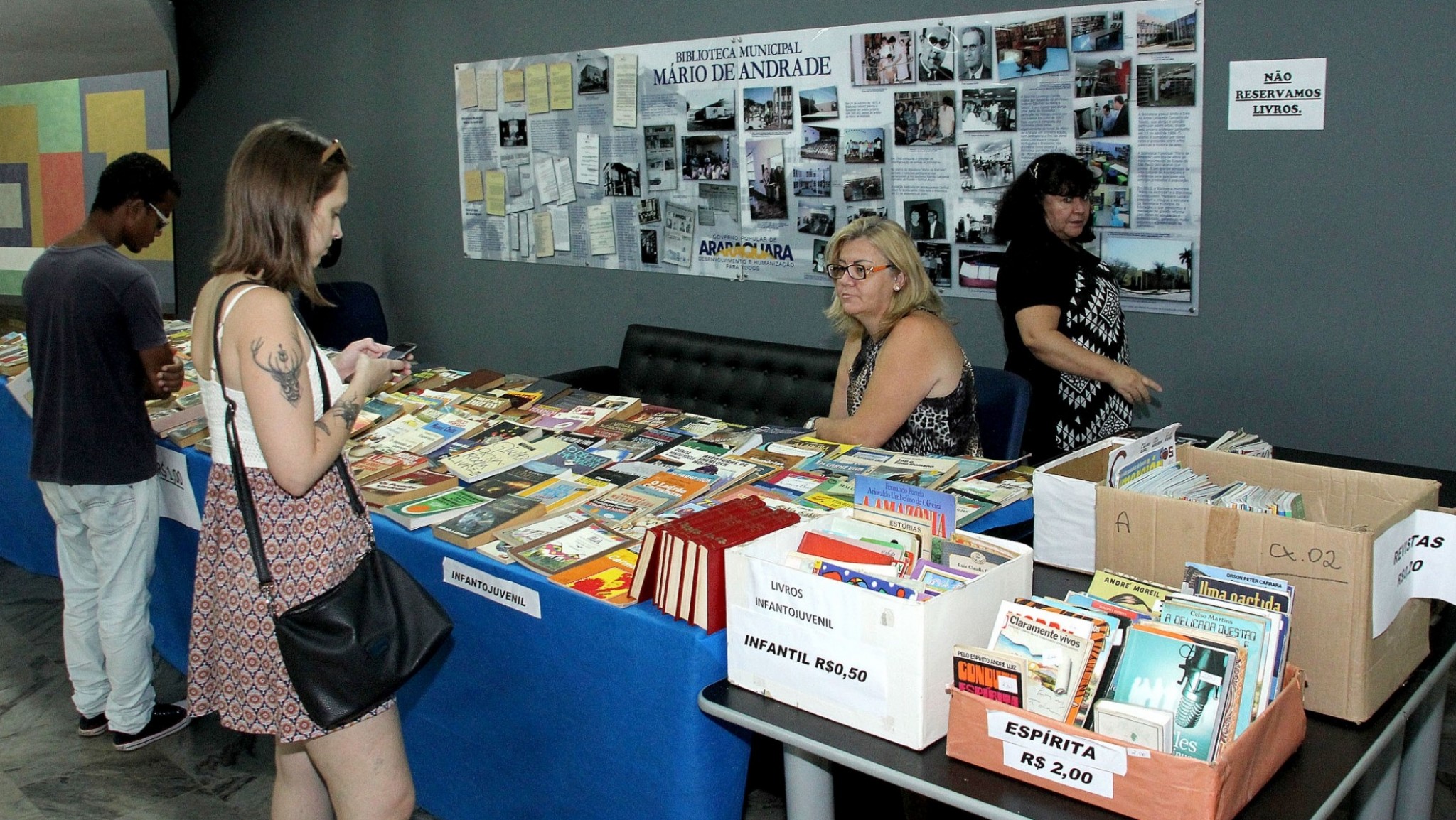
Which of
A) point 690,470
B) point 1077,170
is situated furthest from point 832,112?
point 690,470

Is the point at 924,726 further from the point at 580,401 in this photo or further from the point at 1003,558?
the point at 580,401

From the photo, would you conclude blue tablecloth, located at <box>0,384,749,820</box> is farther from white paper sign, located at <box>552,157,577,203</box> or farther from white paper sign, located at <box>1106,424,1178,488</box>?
white paper sign, located at <box>552,157,577,203</box>

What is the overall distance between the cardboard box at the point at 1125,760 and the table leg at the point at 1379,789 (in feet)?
1.77

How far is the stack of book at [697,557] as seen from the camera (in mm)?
1829

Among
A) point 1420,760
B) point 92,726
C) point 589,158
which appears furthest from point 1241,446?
point 589,158

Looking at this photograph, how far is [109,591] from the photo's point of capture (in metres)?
2.95

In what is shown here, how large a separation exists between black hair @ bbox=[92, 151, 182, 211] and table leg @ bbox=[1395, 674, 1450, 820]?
2.97 m

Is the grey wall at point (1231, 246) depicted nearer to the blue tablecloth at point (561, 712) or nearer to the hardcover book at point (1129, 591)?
the hardcover book at point (1129, 591)

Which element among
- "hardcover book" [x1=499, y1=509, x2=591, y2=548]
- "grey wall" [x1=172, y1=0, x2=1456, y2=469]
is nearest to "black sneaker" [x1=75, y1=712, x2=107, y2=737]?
"hardcover book" [x1=499, y1=509, x2=591, y2=548]

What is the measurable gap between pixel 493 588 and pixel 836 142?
263 cm

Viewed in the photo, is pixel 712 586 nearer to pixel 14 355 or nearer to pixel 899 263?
pixel 899 263

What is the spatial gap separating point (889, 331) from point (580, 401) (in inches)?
→ 35.9

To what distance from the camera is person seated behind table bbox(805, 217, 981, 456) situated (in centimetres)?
287

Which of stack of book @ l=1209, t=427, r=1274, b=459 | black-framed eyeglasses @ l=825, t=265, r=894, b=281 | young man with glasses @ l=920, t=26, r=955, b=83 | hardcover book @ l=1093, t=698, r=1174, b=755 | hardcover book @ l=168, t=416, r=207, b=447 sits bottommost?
hardcover book @ l=1093, t=698, r=1174, b=755
